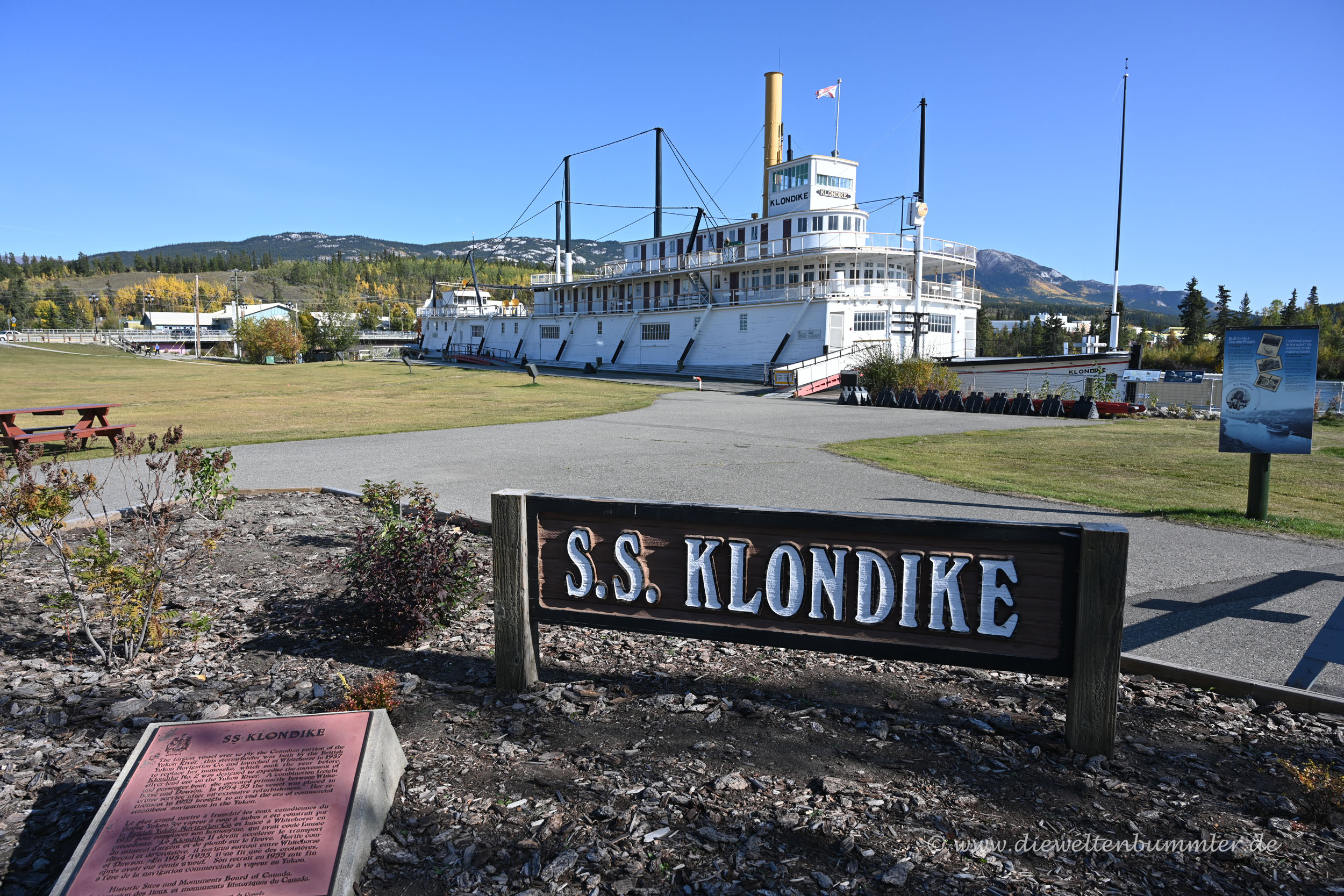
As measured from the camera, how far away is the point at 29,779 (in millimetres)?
2941

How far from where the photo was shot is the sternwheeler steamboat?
1444 inches

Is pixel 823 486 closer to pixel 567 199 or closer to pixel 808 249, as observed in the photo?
pixel 808 249

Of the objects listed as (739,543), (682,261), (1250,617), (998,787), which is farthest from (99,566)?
(682,261)

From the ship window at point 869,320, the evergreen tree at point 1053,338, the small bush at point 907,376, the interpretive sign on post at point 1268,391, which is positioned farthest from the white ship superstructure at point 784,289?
the evergreen tree at point 1053,338

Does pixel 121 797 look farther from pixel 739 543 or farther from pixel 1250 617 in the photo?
pixel 1250 617

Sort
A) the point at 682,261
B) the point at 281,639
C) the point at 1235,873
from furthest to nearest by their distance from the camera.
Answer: the point at 682,261 → the point at 281,639 → the point at 1235,873

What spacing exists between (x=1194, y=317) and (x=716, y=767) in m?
92.6

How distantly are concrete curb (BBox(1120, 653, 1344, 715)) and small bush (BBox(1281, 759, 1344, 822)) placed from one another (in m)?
0.73

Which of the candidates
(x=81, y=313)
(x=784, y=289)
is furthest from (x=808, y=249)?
(x=81, y=313)

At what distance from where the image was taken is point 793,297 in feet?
131

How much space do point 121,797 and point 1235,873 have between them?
3.56 meters

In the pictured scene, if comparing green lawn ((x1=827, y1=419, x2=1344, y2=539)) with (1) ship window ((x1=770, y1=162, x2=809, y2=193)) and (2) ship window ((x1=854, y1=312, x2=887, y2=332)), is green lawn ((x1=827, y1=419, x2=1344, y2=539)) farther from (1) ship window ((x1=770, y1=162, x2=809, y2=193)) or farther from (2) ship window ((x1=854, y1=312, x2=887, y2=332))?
(1) ship window ((x1=770, y1=162, x2=809, y2=193))

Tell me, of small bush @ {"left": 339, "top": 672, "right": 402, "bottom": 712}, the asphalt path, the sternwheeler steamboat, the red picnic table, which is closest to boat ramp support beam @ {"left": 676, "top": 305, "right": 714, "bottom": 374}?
the sternwheeler steamboat

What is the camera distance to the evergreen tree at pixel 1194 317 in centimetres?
7669
